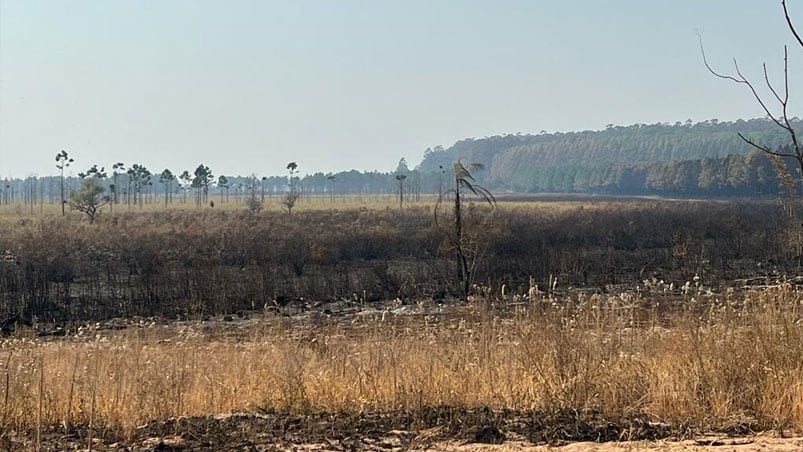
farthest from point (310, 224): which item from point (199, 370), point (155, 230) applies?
point (199, 370)

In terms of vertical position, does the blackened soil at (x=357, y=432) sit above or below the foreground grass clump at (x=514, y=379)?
below

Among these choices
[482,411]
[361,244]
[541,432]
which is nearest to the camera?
[541,432]

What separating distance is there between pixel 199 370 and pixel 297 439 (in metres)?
2.70

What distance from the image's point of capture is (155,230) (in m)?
47.7

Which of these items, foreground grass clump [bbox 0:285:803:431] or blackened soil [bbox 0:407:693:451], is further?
foreground grass clump [bbox 0:285:803:431]

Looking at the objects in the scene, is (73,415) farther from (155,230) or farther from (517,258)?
(155,230)

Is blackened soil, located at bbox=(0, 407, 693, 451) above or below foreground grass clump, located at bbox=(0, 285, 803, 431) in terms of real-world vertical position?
below

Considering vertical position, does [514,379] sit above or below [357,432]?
above

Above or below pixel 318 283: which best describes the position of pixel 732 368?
above

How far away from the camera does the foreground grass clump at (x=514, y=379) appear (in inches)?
243

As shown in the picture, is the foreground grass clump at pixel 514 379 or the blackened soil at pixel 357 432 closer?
the blackened soil at pixel 357 432

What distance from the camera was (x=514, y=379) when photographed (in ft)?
22.7

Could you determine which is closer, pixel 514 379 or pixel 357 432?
pixel 357 432

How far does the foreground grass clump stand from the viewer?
20.3 feet
